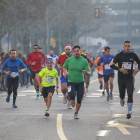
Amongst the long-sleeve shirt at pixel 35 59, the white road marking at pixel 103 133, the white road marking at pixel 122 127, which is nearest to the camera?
the white road marking at pixel 103 133

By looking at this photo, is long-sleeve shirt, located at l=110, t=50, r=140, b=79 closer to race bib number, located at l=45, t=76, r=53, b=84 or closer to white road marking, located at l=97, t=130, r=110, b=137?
race bib number, located at l=45, t=76, r=53, b=84

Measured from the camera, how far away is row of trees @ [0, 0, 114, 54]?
3244cm

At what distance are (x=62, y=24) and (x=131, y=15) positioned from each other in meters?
90.3

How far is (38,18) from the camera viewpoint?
36.0 m

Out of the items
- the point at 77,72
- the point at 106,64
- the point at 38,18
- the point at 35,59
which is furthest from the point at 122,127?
the point at 38,18

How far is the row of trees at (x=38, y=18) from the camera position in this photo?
32.4 metres

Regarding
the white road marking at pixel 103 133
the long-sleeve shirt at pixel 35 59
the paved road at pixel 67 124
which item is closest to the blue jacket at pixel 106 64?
the long-sleeve shirt at pixel 35 59

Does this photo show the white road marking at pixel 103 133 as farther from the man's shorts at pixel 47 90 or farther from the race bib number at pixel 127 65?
the man's shorts at pixel 47 90

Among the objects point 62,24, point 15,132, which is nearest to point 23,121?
point 15,132

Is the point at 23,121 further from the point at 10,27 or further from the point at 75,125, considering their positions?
the point at 10,27

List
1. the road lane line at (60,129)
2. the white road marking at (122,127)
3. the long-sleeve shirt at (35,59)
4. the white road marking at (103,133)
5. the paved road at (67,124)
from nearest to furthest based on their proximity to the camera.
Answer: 1. the road lane line at (60,129)
2. the paved road at (67,124)
3. the white road marking at (103,133)
4. the white road marking at (122,127)
5. the long-sleeve shirt at (35,59)

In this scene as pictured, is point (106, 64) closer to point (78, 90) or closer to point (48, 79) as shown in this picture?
point (48, 79)

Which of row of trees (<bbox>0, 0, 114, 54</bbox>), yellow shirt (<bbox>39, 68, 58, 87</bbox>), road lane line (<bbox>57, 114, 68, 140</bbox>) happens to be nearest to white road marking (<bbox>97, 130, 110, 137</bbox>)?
road lane line (<bbox>57, 114, 68, 140</bbox>)

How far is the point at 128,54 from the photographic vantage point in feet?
32.8
